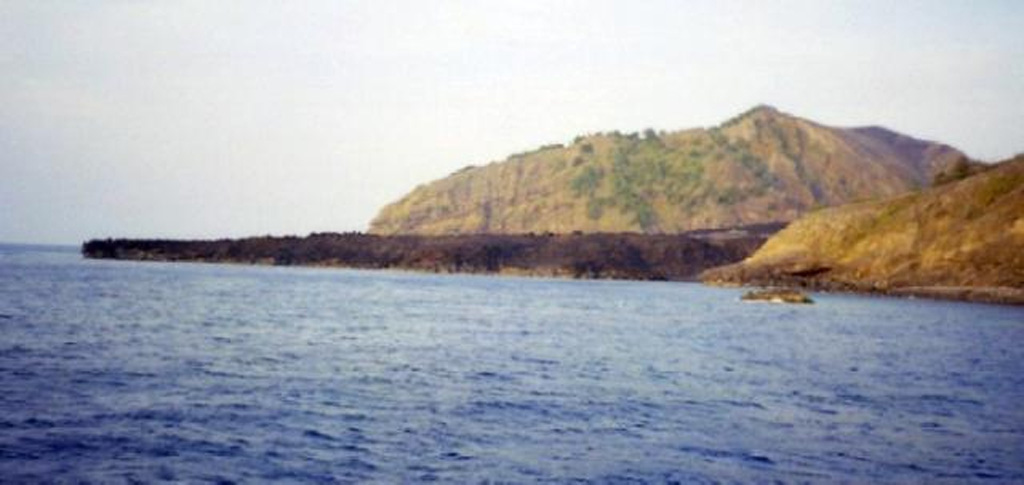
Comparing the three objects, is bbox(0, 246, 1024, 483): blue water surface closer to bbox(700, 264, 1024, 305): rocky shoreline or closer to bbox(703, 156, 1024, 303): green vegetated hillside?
bbox(700, 264, 1024, 305): rocky shoreline

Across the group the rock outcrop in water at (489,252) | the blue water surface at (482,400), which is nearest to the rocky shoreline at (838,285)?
the rock outcrop in water at (489,252)

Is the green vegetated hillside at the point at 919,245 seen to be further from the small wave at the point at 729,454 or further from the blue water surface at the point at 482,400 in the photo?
the small wave at the point at 729,454

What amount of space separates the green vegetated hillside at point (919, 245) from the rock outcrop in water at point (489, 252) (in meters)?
33.8

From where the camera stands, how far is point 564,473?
2056cm

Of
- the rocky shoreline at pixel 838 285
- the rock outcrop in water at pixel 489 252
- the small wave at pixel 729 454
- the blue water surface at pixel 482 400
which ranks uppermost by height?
the rock outcrop in water at pixel 489 252

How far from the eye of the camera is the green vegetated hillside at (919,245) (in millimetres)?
105125

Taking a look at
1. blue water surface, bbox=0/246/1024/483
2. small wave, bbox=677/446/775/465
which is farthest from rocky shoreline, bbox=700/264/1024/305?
small wave, bbox=677/446/775/465

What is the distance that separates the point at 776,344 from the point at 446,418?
29.2 metres

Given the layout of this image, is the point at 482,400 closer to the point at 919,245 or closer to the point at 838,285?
the point at 919,245

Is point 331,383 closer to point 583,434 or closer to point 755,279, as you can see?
point 583,434

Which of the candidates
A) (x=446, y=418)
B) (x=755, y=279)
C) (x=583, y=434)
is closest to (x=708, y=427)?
(x=583, y=434)

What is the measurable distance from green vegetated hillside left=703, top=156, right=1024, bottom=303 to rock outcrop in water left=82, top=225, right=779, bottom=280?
33.8m

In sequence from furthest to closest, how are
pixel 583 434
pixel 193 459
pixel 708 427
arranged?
pixel 708 427 → pixel 583 434 → pixel 193 459

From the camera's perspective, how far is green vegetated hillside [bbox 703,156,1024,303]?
105 meters
